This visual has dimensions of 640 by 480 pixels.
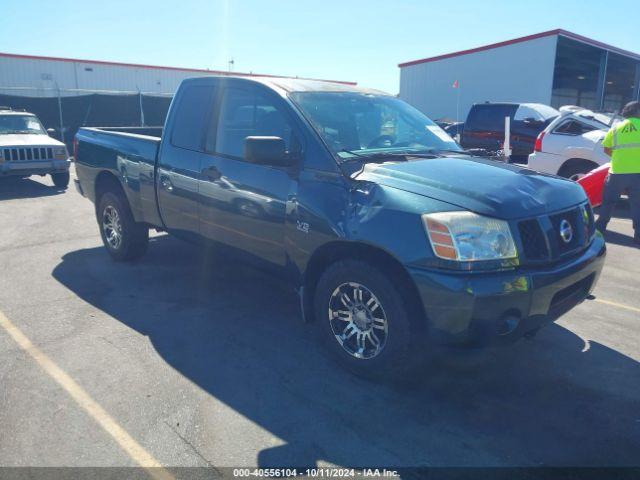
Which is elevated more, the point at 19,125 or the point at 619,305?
the point at 19,125

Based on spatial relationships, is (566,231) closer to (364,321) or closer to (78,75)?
(364,321)

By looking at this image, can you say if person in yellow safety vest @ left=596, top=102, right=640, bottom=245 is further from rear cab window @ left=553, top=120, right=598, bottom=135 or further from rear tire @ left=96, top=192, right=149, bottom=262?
rear tire @ left=96, top=192, right=149, bottom=262

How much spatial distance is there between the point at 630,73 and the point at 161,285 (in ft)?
128

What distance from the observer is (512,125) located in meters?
13.0

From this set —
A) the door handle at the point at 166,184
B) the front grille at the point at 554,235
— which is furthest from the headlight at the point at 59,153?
the front grille at the point at 554,235

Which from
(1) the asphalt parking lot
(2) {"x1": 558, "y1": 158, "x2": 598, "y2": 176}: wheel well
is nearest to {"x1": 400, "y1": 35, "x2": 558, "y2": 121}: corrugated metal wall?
(2) {"x1": 558, "y1": 158, "x2": 598, "y2": 176}: wheel well

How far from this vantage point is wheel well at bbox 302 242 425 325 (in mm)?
3191

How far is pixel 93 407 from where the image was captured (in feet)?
10.6

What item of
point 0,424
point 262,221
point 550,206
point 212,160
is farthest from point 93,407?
point 550,206

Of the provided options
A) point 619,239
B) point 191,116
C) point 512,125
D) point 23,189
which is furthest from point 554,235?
point 23,189

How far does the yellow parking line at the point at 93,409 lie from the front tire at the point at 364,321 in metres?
1.39

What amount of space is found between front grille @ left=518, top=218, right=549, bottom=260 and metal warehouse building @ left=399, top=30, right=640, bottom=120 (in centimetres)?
2208

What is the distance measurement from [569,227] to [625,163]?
4.62m

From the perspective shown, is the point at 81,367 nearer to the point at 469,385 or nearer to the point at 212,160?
the point at 212,160
